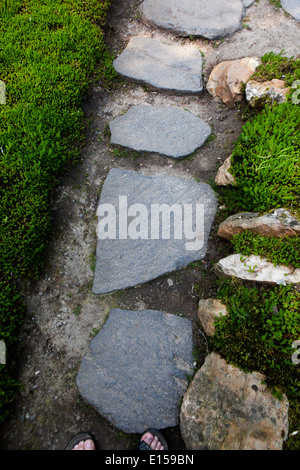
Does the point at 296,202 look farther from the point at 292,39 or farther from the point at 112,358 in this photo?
the point at 292,39

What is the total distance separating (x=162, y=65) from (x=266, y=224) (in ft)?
11.0

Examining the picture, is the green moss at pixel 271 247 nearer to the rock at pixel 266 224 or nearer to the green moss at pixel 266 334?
the rock at pixel 266 224

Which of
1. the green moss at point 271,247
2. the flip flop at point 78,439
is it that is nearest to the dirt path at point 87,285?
the flip flop at point 78,439

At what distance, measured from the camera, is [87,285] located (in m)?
3.11

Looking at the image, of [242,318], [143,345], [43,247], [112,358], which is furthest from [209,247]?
[43,247]

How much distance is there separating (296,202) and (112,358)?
235 centimetres

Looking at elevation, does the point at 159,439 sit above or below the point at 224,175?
below

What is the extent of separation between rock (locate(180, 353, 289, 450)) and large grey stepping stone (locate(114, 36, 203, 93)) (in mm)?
3973

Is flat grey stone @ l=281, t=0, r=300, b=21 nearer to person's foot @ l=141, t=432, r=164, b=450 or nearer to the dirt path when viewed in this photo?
the dirt path

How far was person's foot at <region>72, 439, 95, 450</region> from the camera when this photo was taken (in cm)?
234

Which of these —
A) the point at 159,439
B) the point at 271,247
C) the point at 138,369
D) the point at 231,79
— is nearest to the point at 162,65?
the point at 231,79

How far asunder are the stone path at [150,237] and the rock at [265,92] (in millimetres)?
692

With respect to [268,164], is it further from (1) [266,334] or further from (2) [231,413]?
(2) [231,413]

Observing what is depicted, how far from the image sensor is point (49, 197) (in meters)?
3.46
